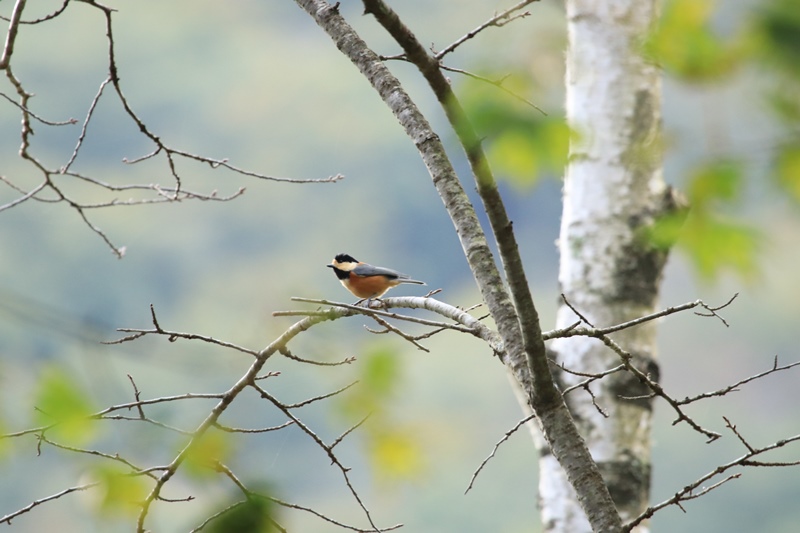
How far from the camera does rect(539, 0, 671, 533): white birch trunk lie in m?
2.95

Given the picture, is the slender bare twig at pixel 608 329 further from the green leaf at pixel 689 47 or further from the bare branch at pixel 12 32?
the bare branch at pixel 12 32

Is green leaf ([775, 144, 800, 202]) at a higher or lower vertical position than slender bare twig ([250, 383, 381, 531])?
lower

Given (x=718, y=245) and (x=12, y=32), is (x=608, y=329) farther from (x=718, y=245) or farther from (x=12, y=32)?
(x=12, y=32)

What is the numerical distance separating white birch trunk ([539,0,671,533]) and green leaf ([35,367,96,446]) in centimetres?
240

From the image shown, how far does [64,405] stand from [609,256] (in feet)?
8.52

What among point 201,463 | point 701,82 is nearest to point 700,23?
point 701,82

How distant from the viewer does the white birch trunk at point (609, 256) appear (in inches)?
116

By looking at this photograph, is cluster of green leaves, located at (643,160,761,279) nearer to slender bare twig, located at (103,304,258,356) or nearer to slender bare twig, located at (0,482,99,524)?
slender bare twig, located at (103,304,258,356)

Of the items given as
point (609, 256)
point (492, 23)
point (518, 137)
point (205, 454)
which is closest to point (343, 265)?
point (609, 256)

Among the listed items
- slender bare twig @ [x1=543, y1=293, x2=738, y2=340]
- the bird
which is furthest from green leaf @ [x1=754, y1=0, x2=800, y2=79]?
Result: the bird

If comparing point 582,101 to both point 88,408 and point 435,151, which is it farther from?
point 88,408

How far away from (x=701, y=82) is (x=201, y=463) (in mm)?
642

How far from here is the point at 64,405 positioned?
0.77 m

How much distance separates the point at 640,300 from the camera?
10.2ft
